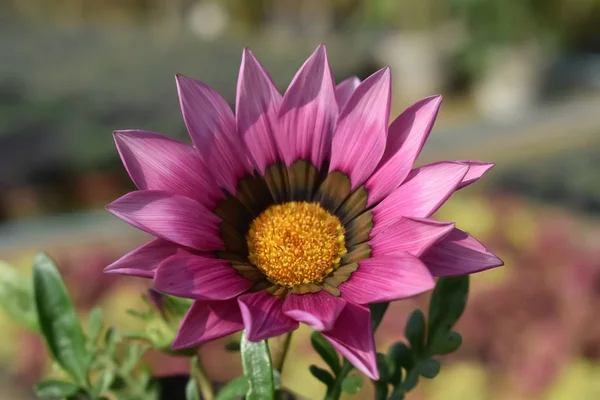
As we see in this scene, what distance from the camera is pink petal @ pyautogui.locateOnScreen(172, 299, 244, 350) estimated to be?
0.39m

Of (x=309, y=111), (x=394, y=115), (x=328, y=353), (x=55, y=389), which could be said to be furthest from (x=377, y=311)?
(x=394, y=115)

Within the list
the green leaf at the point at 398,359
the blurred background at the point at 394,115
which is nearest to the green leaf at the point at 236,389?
the green leaf at the point at 398,359

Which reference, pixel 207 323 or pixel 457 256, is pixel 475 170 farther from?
pixel 207 323

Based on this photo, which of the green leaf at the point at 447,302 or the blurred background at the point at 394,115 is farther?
the blurred background at the point at 394,115

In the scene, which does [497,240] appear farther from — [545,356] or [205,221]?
[205,221]

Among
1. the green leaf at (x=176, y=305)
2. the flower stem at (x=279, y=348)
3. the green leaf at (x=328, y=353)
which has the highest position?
the green leaf at (x=176, y=305)

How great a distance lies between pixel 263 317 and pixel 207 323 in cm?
4

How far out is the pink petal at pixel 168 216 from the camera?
Answer: 0.41 m

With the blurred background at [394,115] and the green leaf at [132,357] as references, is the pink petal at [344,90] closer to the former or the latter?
the green leaf at [132,357]

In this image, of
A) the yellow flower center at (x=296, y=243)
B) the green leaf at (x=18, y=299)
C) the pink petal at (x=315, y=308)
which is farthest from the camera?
the green leaf at (x=18, y=299)

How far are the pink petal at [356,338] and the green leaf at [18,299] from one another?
13.0 inches

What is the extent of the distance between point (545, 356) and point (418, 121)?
1.21 metres

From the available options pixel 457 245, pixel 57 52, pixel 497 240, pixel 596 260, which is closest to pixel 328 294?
pixel 457 245

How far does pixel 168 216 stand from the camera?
0.43 m
